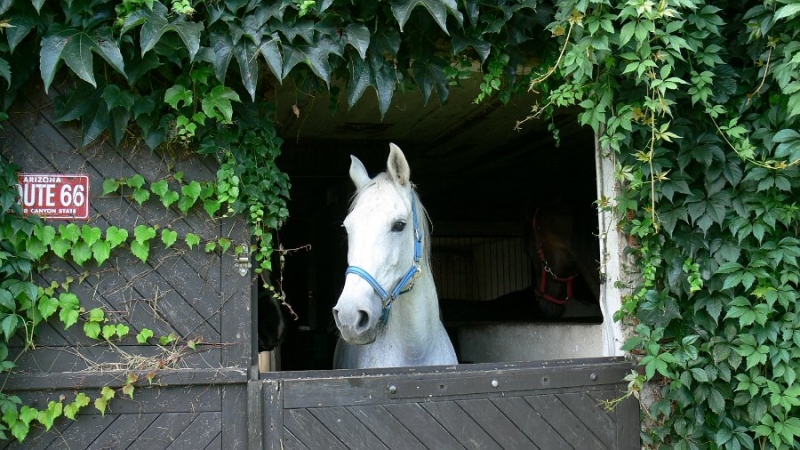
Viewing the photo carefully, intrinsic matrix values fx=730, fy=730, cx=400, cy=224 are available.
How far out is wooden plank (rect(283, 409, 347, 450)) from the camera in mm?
2906

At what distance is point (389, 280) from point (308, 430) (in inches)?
27.2

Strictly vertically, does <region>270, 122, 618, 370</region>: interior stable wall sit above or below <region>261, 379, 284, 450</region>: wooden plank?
above

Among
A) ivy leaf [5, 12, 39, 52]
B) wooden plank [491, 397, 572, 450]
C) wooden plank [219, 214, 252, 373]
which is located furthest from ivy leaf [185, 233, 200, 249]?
wooden plank [491, 397, 572, 450]

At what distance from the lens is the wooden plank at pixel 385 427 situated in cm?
296

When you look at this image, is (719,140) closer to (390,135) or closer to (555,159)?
(390,135)

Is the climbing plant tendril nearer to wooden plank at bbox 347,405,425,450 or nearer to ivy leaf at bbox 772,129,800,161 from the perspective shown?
ivy leaf at bbox 772,129,800,161

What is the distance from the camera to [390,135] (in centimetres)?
555

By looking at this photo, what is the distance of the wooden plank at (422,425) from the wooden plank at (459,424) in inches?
0.8

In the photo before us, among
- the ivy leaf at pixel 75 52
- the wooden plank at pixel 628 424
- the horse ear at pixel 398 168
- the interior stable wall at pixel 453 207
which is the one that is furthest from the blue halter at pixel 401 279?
the interior stable wall at pixel 453 207

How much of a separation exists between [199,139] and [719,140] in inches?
84.6

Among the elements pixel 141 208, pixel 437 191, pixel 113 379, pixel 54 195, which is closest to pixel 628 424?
pixel 113 379

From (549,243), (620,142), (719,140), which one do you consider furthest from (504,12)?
(549,243)

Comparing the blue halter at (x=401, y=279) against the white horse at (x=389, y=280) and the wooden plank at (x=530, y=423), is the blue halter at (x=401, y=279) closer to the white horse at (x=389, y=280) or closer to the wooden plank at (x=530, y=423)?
the white horse at (x=389, y=280)

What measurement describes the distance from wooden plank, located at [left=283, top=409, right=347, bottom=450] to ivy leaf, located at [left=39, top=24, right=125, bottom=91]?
146 cm
